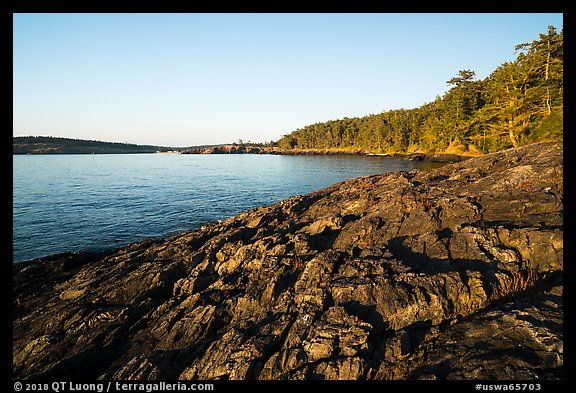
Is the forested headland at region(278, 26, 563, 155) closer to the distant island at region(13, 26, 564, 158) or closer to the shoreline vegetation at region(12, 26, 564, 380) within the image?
the distant island at region(13, 26, 564, 158)

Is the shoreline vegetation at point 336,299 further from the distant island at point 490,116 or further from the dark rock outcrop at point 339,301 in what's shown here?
the distant island at point 490,116

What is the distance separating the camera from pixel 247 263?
1249 cm

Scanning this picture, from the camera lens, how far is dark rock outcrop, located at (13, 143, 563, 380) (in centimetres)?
621

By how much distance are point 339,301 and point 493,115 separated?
215 feet

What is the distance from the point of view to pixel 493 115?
5200 centimetres

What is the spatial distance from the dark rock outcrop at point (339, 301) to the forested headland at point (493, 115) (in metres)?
32.2

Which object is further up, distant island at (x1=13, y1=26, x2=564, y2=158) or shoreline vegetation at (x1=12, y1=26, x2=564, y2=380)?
distant island at (x1=13, y1=26, x2=564, y2=158)

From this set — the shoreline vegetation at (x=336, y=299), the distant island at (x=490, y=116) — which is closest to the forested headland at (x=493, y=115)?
the distant island at (x=490, y=116)

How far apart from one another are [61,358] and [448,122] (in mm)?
99070

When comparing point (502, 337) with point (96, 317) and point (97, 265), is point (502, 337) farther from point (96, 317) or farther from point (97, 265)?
point (97, 265)

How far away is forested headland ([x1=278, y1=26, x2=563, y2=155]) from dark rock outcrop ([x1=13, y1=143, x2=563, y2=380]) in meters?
Result: 32.2

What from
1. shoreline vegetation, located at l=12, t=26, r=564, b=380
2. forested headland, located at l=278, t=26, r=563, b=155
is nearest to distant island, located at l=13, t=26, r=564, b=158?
forested headland, located at l=278, t=26, r=563, b=155

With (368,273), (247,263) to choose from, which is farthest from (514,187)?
(247,263)

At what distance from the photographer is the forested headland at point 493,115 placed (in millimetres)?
38969
